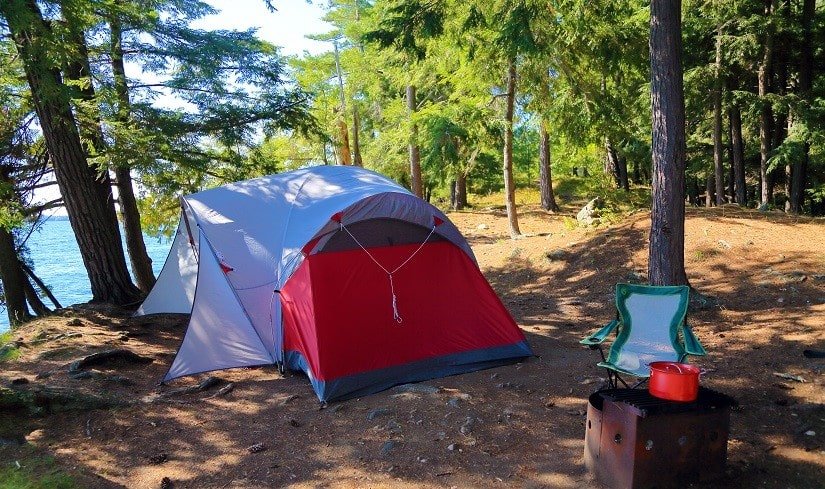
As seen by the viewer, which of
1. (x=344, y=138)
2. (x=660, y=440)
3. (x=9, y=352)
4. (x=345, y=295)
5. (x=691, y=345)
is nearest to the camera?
(x=660, y=440)

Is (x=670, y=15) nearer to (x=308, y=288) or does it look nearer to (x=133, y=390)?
(x=308, y=288)

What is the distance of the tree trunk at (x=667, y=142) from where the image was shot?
19.4 feet

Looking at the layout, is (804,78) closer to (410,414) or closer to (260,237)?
(260,237)

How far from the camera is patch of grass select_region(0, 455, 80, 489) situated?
10.7ft

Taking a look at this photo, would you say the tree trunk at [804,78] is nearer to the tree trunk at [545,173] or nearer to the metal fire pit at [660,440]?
the tree trunk at [545,173]

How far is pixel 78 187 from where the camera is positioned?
24.1 feet

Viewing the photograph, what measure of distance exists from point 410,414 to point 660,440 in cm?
195

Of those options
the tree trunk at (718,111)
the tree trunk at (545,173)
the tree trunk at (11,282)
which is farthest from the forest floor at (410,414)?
the tree trunk at (545,173)

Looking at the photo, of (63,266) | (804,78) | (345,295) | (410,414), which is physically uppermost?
(804,78)

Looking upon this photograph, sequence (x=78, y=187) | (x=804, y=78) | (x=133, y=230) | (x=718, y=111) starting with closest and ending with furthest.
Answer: (x=78, y=187), (x=133, y=230), (x=804, y=78), (x=718, y=111)

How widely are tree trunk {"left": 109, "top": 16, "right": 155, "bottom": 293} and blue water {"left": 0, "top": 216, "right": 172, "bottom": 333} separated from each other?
1769mm

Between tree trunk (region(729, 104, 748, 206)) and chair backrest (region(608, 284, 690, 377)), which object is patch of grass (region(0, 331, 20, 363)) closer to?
chair backrest (region(608, 284, 690, 377))

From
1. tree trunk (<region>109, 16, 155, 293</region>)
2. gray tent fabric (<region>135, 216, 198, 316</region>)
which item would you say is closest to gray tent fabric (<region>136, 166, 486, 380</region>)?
gray tent fabric (<region>135, 216, 198, 316</region>)

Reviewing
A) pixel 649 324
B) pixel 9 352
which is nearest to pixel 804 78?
pixel 649 324
